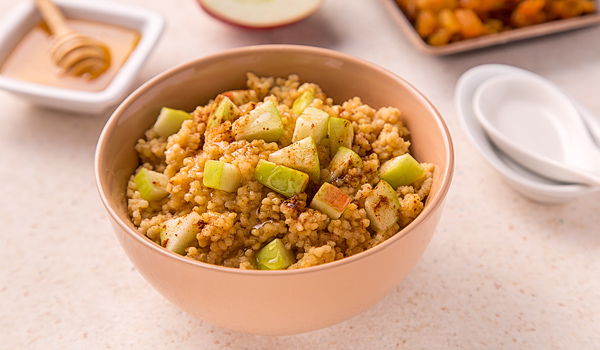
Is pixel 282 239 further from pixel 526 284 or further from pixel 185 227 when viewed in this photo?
pixel 526 284

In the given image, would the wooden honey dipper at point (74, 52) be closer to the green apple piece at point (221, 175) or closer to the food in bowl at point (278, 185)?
the food in bowl at point (278, 185)

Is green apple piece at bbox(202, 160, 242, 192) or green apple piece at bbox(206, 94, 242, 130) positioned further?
green apple piece at bbox(206, 94, 242, 130)

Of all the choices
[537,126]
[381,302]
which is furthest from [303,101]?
[537,126]

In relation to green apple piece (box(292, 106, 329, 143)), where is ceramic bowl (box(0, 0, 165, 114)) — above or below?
below

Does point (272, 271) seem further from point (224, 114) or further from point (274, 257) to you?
point (224, 114)

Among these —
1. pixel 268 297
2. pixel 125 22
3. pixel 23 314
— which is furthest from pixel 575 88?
pixel 23 314

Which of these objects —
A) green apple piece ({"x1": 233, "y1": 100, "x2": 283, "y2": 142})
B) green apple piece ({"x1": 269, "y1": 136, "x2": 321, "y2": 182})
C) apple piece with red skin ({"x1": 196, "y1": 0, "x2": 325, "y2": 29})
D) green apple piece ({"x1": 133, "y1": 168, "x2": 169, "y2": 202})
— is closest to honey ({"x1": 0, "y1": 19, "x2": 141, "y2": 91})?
apple piece with red skin ({"x1": 196, "y1": 0, "x2": 325, "y2": 29})

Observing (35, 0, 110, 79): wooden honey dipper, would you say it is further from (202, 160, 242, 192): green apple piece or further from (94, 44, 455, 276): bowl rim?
(202, 160, 242, 192): green apple piece
